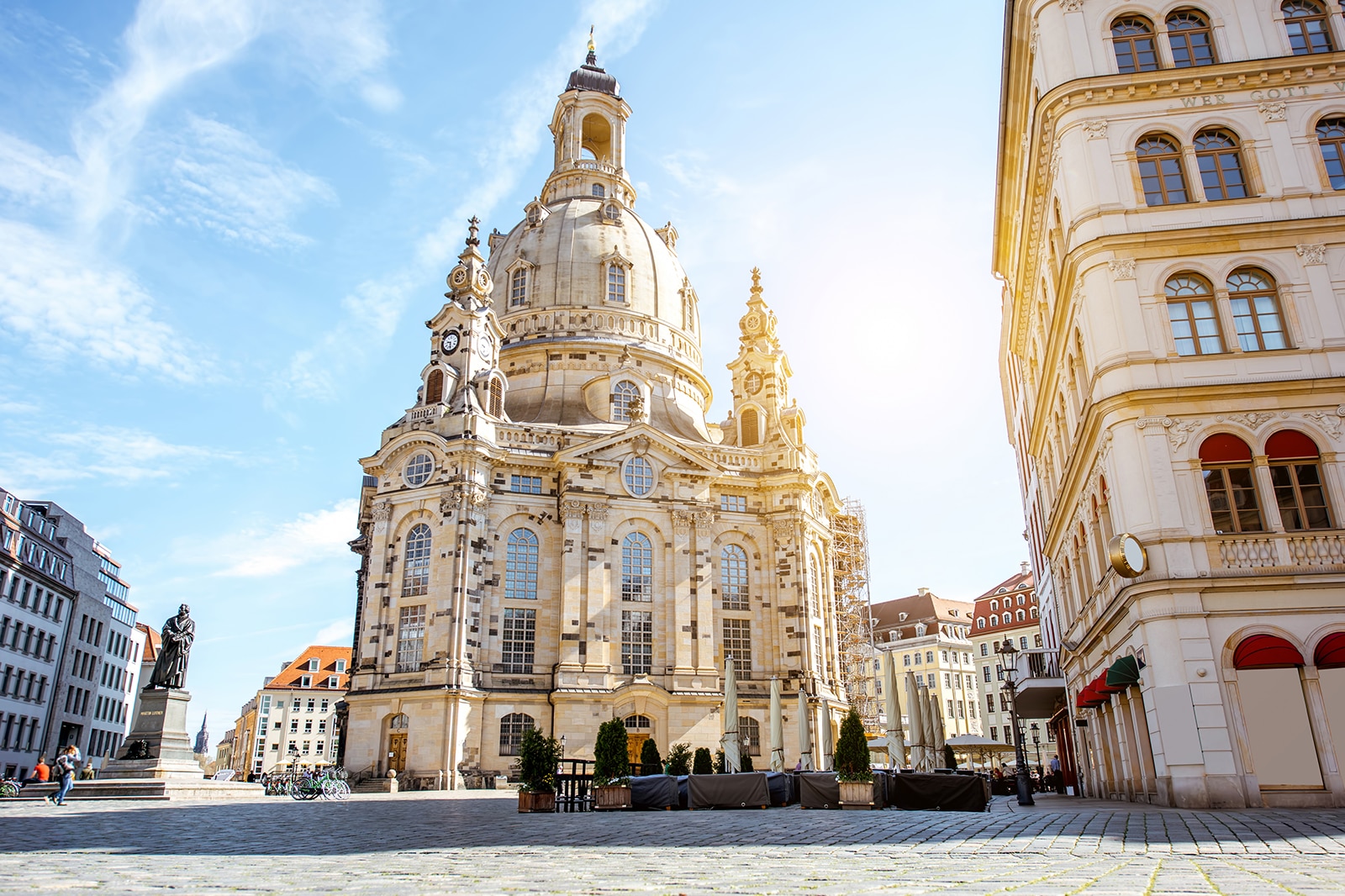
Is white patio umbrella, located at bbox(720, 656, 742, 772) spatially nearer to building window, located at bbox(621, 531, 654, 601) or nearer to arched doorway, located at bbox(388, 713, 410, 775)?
building window, located at bbox(621, 531, 654, 601)

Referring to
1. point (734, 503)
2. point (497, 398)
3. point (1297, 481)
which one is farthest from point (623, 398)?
point (1297, 481)

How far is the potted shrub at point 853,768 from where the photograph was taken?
24062mm

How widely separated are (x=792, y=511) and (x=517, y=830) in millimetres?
40555

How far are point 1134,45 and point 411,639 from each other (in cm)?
4088

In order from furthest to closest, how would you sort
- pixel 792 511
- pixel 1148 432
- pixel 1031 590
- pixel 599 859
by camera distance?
1. pixel 1031 590
2. pixel 792 511
3. pixel 1148 432
4. pixel 599 859

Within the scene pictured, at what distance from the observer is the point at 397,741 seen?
47688mm

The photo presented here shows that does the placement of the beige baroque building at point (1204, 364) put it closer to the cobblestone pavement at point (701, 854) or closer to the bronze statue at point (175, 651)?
the cobblestone pavement at point (701, 854)

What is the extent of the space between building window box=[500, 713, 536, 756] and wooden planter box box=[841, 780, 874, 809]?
88.4 feet

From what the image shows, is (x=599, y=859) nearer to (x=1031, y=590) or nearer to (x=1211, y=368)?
(x=1211, y=368)

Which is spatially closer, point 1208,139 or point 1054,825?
point 1054,825

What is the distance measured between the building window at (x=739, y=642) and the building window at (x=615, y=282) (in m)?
23.3

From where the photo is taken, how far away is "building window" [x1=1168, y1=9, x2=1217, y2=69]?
25047 millimetres

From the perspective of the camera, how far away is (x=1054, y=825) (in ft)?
54.3

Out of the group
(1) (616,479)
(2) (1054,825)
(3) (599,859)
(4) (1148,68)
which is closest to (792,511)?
(1) (616,479)
